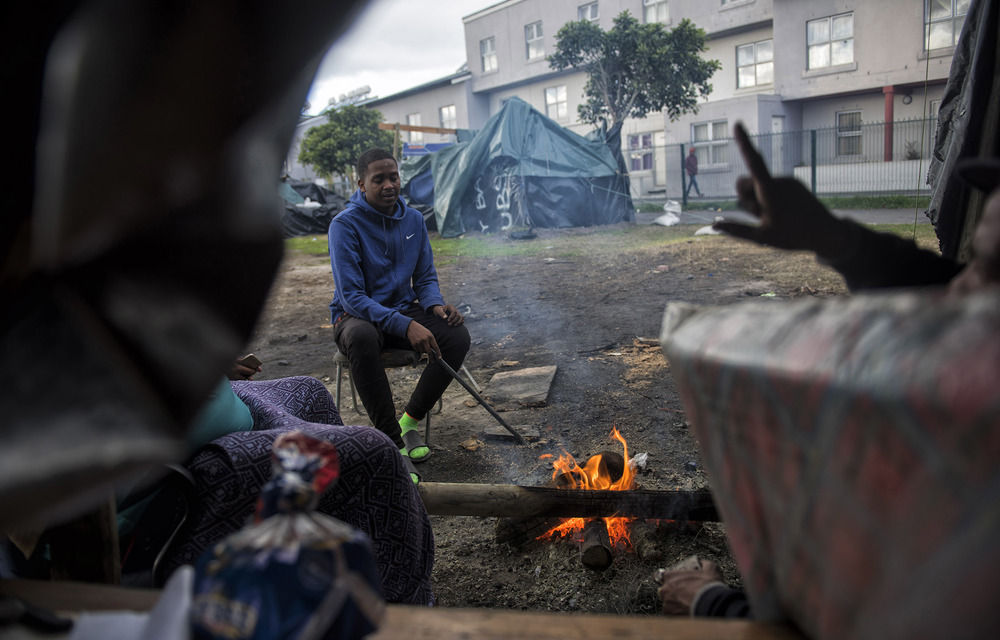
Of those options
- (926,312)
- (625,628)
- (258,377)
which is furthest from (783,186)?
(258,377)

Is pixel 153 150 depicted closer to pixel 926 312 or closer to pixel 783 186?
pixel 926 312

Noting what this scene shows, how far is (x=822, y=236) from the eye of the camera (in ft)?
4.17

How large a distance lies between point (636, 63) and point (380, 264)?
1556cm

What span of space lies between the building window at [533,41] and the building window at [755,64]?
28.6 ft

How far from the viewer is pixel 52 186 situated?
2.31 ft

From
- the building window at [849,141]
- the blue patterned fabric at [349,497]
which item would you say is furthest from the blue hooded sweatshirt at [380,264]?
the building window at [849,141]

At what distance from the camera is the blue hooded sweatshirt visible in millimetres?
3973

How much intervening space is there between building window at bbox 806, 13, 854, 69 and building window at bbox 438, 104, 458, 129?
53.4ft

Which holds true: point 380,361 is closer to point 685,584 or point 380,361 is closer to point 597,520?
point 597,520

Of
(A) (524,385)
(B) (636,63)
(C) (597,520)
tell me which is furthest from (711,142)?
(C) (597,520)

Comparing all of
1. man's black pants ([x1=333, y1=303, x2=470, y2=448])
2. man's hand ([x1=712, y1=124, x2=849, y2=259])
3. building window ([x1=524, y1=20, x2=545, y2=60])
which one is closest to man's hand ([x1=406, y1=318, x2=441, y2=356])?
man's black pants ([x1=333, y1=303, x2=470, y2=448])

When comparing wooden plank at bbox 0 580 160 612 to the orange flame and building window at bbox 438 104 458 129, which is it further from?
building window at bbox 438 104 458 129

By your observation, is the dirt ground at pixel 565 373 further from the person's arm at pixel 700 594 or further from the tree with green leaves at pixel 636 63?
the tree with green leaves at pixel 636 63

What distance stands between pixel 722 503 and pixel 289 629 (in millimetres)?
609
